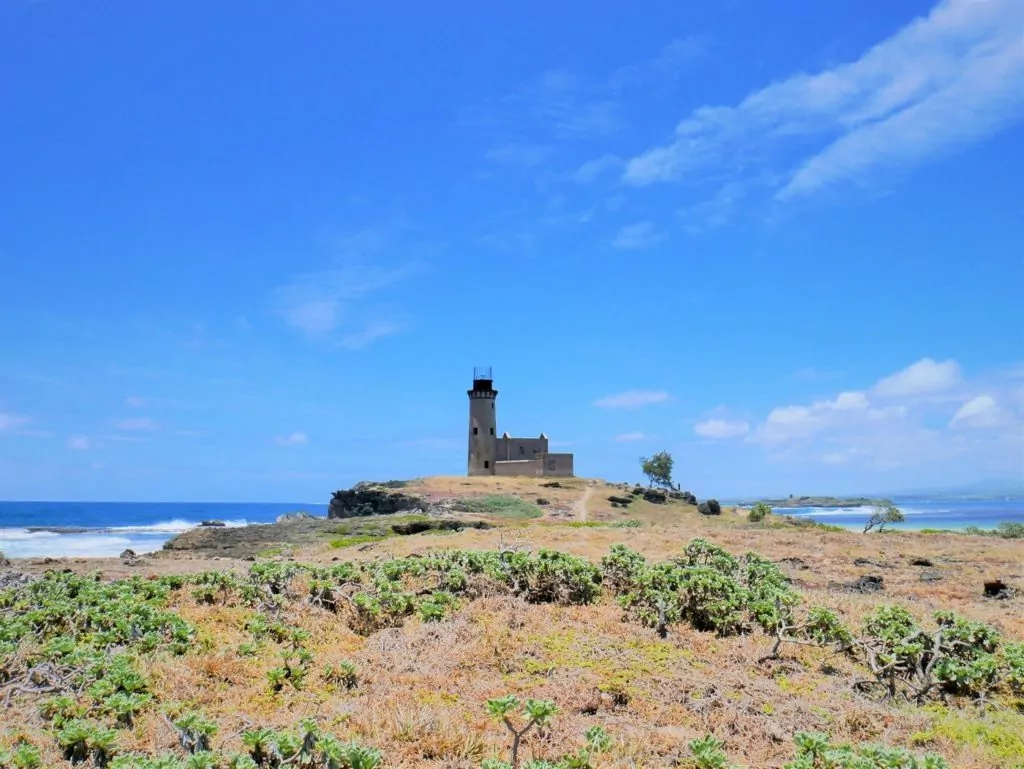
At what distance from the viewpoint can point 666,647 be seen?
28.6ft

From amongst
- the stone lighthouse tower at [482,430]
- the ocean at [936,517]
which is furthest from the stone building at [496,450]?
the ocean at [936,517]

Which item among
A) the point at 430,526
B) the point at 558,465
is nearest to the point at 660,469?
the point at 558,465

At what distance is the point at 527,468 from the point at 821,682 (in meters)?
64.9

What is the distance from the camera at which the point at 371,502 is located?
183ft

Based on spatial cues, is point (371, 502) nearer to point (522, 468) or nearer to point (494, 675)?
point (522, 468)

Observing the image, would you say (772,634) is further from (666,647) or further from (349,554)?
(349,554)

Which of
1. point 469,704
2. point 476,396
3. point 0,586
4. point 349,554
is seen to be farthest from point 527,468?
point 469,704

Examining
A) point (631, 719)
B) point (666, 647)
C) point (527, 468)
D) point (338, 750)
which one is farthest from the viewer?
point (527, 468)

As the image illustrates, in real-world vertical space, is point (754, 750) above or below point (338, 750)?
below

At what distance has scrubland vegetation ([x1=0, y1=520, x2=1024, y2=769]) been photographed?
548 centimetres

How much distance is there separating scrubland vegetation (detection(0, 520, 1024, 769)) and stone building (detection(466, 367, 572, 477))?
2395 inches

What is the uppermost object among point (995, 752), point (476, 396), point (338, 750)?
point (476, 396)

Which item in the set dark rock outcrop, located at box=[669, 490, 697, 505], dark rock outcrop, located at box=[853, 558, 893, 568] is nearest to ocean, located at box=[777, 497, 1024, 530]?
dark rock outcrop, located at box=[669, 490, 697, 505]

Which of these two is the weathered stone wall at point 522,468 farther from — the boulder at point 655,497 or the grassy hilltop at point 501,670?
the grassy hilltop at point 501,670
